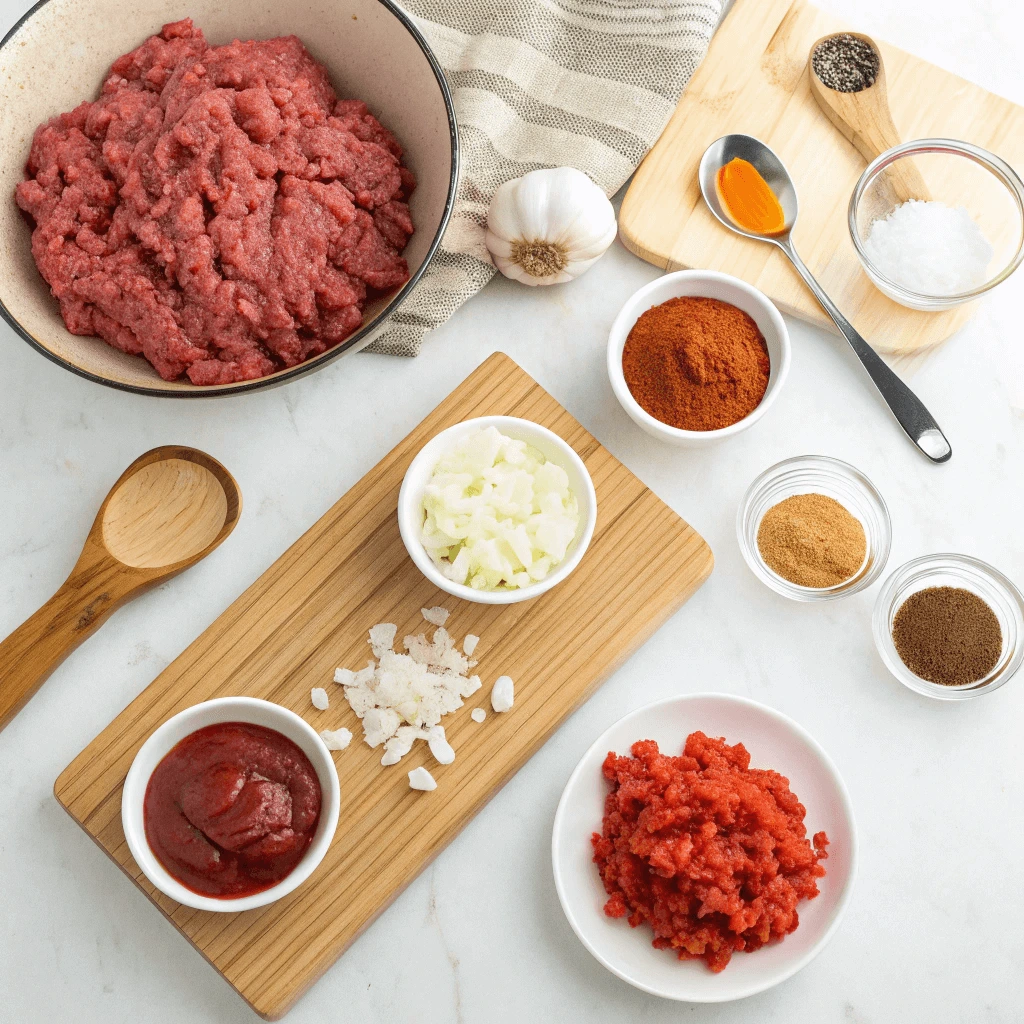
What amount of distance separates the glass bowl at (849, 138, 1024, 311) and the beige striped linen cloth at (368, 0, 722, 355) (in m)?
0.49

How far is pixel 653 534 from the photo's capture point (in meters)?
2.09

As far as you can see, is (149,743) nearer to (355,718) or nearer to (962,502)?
(355,718)

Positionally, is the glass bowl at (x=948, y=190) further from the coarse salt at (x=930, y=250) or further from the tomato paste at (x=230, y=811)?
the tomato paste at (x=230, y=811)

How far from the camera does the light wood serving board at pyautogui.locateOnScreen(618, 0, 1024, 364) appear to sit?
2.23 meters

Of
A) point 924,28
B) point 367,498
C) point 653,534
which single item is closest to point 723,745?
point 653,534

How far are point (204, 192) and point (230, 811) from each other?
1.12 m

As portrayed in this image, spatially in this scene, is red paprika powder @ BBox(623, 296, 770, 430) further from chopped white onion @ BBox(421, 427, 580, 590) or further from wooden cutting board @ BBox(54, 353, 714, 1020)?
chopped white onion @ BBox(421, 427, 580, 590)

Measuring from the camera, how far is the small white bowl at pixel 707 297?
2.07 metres

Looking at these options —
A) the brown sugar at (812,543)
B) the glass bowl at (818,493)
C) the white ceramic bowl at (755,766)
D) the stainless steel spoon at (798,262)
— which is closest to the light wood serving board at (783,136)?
the stainless steel spoon at (798,262)

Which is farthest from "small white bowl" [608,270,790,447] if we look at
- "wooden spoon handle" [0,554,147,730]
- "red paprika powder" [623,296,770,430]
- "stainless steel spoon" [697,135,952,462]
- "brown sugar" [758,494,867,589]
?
"wooden spoon handle" [0,554,147,730]

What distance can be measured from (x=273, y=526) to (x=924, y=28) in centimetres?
198

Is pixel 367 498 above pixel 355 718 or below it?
above

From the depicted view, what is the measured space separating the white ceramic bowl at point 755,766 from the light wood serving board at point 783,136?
925 mm

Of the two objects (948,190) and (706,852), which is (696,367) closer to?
(948,190)
